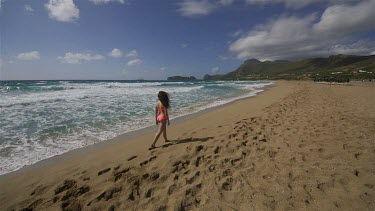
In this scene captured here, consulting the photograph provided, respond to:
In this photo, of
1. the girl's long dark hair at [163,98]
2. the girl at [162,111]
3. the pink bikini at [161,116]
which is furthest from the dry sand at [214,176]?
the girl's long dark hair at [163,98]

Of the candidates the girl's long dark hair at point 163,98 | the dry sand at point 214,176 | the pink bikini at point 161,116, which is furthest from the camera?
the pink bikini at point 161,116

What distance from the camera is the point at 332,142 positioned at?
5.84 metres

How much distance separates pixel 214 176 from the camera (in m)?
4.25

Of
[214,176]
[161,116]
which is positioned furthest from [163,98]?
[214,176]

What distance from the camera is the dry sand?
3535 millimetres

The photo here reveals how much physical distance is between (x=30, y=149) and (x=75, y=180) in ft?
9.76

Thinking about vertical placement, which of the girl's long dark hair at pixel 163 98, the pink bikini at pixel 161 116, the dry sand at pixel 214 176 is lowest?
the dry sand at pixel 214 176

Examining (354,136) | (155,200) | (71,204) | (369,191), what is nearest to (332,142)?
(354,136)

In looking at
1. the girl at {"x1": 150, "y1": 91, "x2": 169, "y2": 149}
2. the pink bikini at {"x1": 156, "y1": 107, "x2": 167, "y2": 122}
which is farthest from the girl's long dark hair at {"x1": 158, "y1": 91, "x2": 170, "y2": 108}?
the pink bikini at {"x1": 156, "y1": 107, "x2": 167, "y2": 122}

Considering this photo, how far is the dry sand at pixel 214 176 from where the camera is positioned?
3535mm

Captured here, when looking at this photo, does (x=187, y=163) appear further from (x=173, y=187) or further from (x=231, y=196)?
(x=231, y=196)

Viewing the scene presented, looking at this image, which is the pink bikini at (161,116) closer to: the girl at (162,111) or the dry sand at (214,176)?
the girl at (162,111)

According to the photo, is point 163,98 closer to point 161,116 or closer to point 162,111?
point 162,111

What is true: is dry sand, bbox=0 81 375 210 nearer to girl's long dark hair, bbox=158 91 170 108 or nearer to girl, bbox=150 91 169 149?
girl, bbox=150 91 169 149
